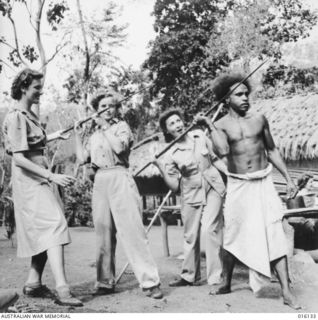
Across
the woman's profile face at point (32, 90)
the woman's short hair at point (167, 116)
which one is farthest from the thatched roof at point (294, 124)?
the woman's profile face at point (32, 90)

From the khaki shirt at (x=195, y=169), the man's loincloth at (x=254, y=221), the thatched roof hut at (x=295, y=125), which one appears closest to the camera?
the man's loincloth at (x=254, y=221)

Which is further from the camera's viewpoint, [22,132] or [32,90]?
[32,90]

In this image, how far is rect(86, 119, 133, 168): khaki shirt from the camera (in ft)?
12.9

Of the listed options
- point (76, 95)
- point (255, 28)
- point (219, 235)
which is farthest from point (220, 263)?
point (76, 95)

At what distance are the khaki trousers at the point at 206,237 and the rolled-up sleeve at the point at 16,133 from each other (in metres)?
1.54

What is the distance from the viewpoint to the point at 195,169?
4.51 m

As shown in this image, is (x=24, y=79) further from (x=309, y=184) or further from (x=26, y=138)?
(x=309, y=184)

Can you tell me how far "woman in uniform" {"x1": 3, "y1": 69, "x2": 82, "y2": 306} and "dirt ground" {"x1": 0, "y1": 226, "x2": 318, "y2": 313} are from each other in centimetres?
25

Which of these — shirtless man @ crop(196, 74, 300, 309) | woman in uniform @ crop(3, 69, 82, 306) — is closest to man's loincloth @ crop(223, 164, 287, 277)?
shirtless man @ crop(196, 74, 300, 309)

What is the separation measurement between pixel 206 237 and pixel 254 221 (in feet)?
2.70

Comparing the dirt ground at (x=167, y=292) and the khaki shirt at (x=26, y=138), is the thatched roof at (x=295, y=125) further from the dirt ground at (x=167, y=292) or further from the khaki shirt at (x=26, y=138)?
the khaki shirt at (x=26, y=138)

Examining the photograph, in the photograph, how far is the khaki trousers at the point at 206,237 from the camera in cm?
431

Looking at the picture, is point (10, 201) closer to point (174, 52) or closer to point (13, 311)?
point (174, 52)

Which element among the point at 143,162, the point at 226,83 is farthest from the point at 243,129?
the point at 143,162
